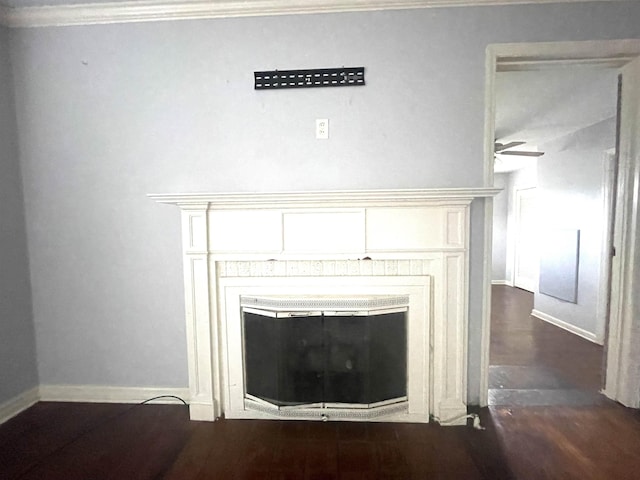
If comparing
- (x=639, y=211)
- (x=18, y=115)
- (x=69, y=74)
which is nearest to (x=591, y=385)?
(x=639, y=211)

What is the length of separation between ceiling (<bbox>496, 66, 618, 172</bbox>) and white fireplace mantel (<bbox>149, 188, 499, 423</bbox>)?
1434mm

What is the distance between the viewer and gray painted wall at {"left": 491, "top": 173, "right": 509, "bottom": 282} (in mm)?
6703

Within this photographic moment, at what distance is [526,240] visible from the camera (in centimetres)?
623

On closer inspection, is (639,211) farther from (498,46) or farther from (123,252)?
(123,252)

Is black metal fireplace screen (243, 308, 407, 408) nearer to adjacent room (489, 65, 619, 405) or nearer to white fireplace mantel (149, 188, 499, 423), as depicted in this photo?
white fireplace mantel (149, 188, 499, 423)

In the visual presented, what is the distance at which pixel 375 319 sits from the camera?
6.26 ft

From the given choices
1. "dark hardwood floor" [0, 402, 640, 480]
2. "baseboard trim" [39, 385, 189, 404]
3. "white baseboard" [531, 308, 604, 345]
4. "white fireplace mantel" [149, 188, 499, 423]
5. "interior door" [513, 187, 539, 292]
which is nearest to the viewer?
"dark hardwood floor" [0, 402, 640, 480]

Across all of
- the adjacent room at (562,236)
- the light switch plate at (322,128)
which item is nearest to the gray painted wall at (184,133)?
the light switch plate at (322,128)

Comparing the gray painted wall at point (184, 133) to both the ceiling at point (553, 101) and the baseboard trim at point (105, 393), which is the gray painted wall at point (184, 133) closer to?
the baseboard trim at point (105, 393)

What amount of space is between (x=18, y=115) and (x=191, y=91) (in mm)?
1149

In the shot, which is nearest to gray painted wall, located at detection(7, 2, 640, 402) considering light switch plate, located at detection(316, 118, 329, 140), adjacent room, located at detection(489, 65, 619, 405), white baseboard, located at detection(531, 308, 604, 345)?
light switch plate, located at detection(316, 118, 329, 140)

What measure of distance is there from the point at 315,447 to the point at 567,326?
3.50m

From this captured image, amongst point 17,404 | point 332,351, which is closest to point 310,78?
point 332,351

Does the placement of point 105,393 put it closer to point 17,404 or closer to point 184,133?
point 17,404
